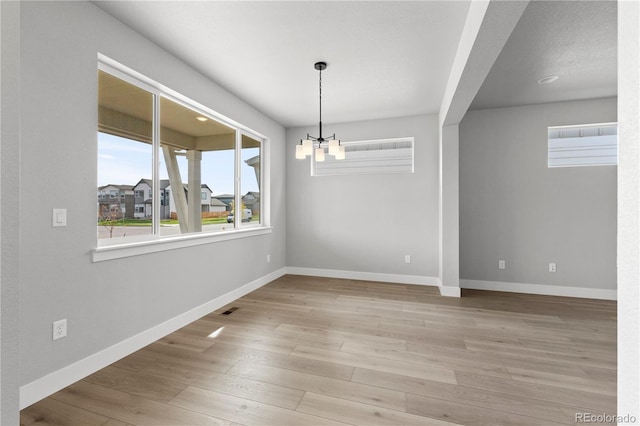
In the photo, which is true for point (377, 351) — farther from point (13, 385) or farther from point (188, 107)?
point (188, 107)

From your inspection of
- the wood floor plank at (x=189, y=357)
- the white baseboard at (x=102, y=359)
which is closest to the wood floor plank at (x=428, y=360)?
the wood floor plank at (x=189, y=357)

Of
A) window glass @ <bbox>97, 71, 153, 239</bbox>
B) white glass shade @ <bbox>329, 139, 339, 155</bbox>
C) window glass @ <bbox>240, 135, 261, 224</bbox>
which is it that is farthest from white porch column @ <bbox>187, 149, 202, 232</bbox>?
white glass shade @ <bbox>329, 139, 339, 155</bbox>

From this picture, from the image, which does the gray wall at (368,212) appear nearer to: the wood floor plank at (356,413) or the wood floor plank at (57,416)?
the wood floor plank at (356,413)

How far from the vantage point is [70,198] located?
6.73 feet

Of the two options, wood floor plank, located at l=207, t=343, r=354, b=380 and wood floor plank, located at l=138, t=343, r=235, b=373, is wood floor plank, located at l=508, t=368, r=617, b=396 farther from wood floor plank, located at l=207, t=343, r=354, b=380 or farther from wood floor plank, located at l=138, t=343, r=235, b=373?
wood floor plank, located at l=138, t=343, r=235, b=373

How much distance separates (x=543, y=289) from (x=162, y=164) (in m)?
5.20

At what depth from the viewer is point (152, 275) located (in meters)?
2.71

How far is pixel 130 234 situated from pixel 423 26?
3.06 metres

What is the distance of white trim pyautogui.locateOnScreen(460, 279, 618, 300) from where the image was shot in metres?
4.08

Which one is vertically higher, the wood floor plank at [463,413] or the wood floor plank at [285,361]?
the wood floor plank at [285,361]

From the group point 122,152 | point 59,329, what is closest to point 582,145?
point 122,152

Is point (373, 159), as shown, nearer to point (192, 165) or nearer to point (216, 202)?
point (216, 202)

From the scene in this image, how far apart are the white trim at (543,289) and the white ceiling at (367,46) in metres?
2.62

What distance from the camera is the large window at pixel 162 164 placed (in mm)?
2461
